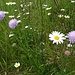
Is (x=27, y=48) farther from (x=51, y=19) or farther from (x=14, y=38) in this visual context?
(x=51, y=19)

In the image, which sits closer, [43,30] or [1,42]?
[43,30]

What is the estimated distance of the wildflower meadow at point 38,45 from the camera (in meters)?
1.54

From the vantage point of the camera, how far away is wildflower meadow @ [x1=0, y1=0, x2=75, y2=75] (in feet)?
5.05

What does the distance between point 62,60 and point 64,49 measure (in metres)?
0.14

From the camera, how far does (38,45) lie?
1.74 m

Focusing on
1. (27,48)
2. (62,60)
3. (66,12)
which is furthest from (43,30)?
(66,12)

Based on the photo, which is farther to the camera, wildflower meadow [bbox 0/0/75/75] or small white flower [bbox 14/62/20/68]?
small white flower [bbox 14/62/20/68]

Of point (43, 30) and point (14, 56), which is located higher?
point (43, 30)

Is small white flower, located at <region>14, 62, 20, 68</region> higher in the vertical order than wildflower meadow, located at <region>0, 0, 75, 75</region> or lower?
lower

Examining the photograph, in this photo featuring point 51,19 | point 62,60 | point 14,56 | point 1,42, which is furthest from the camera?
point 51,19

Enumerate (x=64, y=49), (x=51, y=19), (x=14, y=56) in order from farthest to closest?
1. (x=51, y=19)
2. (x=14, y=56)
3. (x=64, y=49)

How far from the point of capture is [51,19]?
2.19 m

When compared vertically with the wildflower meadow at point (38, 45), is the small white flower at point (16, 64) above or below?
below

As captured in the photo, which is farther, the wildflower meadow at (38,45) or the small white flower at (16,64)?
the small white flower at (16,64)
